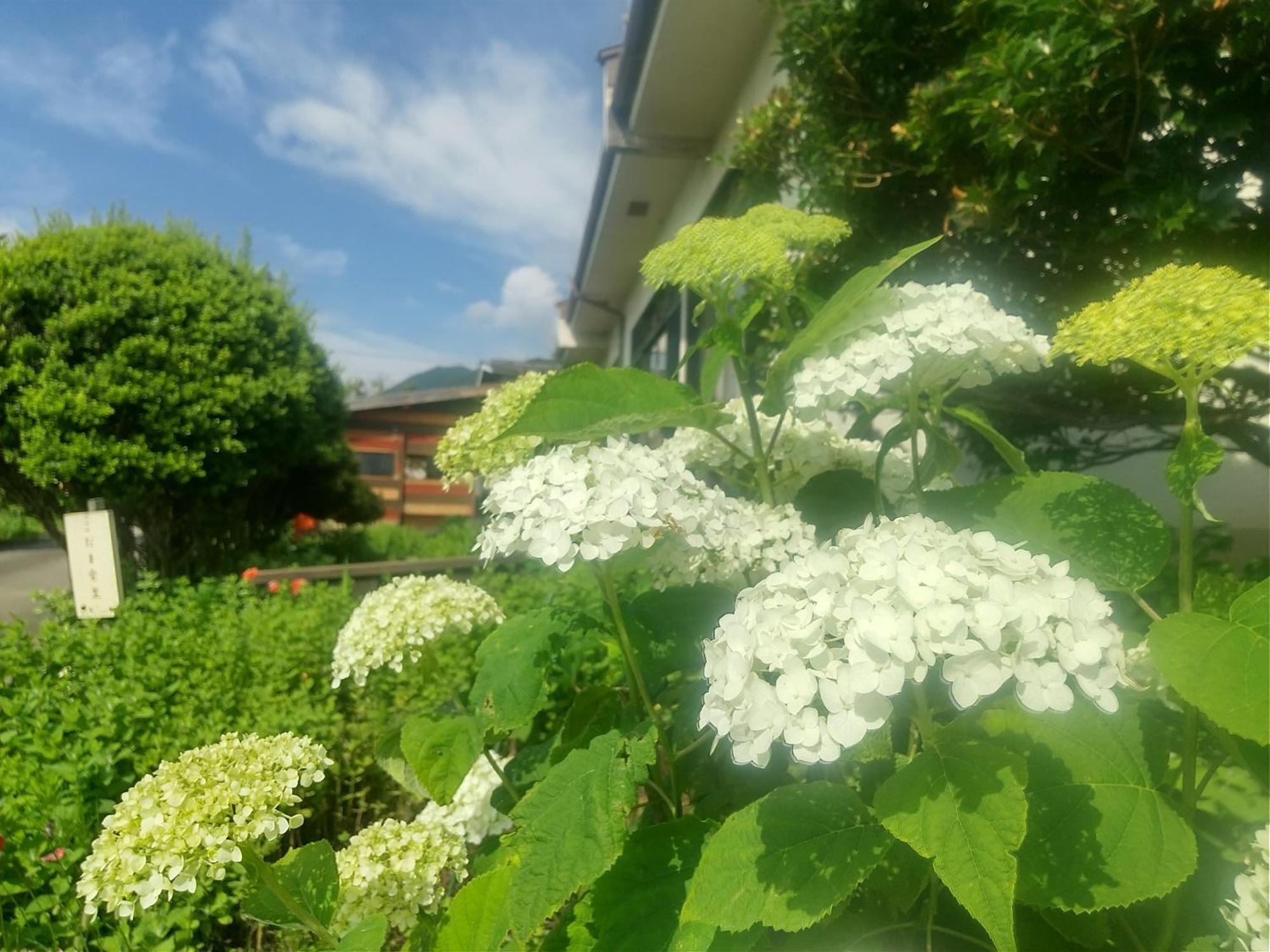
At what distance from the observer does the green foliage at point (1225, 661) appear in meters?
0.86

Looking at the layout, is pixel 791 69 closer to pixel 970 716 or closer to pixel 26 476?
pixel 970 716

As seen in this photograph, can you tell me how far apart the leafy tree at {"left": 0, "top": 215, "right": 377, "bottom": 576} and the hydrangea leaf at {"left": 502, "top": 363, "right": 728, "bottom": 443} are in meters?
6.21

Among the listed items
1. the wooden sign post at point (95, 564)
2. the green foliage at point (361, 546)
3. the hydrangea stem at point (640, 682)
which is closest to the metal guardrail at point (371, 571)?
the wooden sign post at point (95, 564)

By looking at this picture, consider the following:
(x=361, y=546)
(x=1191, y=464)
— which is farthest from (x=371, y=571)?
(x=361, y=546)

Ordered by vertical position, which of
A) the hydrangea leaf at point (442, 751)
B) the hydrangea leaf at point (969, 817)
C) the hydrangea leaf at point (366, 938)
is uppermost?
the hydrangea leaf at point (969, 817)

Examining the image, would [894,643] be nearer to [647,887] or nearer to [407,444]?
[647,887]

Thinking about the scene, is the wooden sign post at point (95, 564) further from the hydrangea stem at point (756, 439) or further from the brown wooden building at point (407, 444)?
the brown wooden building at point (407, 444)

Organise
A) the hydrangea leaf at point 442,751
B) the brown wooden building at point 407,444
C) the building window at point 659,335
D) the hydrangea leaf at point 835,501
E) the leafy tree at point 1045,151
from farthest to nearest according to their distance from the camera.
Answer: the brown wooden building at point 407,444 → the building window at point 659,335 → the leafy tree at point 1045,151 → the hydrangea leaf at point 835,501 → the hydrangea leaf at point 442,751

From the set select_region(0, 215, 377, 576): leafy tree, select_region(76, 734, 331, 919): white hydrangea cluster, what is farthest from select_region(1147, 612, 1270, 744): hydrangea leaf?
select_region(0, 215, 377, 576): leafy tree

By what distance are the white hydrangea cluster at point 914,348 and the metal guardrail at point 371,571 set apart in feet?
14.0

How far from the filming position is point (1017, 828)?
0.81 m

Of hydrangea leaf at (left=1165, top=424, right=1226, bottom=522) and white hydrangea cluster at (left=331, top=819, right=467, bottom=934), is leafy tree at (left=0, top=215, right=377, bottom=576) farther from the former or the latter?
hydrangea leaf at (left=1165, top=424, right=1226, bottom=522)

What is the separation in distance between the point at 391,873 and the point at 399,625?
1.66 ft

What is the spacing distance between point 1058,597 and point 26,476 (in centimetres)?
778
